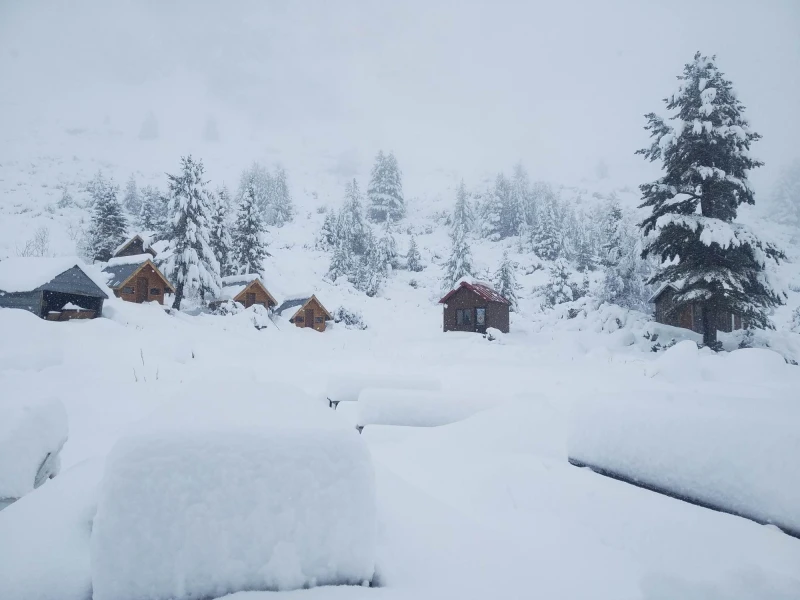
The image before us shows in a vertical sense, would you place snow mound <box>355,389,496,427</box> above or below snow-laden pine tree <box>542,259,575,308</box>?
below

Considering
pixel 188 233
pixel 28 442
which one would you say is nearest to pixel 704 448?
pixel 28 442

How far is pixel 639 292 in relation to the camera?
26.5 m

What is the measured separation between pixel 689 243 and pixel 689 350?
7005 mm

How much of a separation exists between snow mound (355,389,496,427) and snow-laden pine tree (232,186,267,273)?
3126 centimetres

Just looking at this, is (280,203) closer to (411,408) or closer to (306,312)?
(306,312)

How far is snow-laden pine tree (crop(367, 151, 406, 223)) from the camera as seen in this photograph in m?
68.4

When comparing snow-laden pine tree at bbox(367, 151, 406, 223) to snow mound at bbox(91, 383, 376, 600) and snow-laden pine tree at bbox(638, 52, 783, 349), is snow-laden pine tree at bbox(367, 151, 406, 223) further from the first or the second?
snow mound at bbox(91, 383, 376, 600)

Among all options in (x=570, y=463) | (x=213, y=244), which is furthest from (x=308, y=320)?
(x=570, y=463)

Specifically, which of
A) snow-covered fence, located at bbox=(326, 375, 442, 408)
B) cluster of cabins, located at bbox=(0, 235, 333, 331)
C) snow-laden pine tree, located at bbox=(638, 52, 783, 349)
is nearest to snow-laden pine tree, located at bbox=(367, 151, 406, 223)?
cluster of cabins, located at bbox=(0, 235, 333, 331)

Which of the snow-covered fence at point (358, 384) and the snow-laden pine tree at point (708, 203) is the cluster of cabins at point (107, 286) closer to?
the snow-covered fence at point (358, 384)

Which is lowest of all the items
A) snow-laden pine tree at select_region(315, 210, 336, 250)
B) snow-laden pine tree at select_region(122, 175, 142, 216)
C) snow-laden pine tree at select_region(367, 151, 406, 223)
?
snow-laden pine tree at select_region(315, 210, 336, 250)

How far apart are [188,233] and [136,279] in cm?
487

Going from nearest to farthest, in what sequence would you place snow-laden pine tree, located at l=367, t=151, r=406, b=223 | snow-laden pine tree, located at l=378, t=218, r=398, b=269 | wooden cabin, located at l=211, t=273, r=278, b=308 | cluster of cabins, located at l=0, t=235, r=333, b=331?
1. cluster of cabins, located at l=0, t=235, r=333, b=331
2. wooden cabin, located at l=211, t=273, r=278, b=308
3. snow-laden pine tree, located at l=378, t=218, r=398, b=269
4. snow-laden pine tree, located at l=367, t=151, r=406, b=223

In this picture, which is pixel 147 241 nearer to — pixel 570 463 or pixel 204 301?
pixel 204 301
